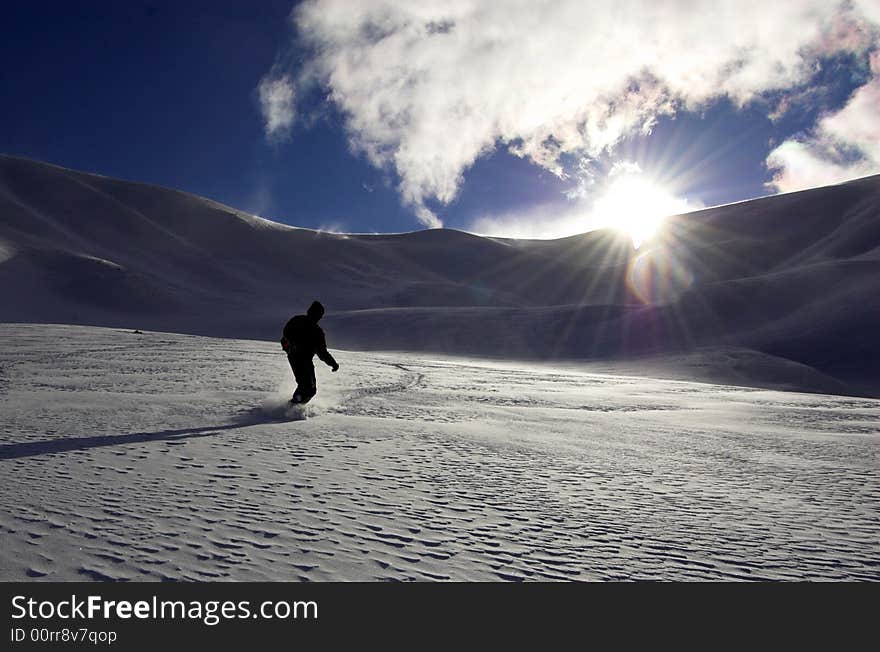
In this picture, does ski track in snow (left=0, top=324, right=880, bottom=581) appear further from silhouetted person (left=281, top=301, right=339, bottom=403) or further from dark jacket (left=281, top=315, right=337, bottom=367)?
dark jacket (left=281, top=315, right=337, bottom=367)

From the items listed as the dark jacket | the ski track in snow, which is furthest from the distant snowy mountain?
the dark jacket

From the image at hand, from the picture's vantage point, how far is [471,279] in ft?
410

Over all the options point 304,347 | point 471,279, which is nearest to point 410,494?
point 304,347

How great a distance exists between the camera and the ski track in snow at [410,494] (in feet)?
9.40

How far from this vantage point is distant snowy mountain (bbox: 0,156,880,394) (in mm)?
48125

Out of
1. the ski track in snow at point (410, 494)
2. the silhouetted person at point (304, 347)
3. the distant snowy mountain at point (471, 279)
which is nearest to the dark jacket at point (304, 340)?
the silhouetted person at point (304, 347)

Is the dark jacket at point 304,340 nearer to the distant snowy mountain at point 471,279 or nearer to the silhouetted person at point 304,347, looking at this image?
the silhouetted person at point 304,347

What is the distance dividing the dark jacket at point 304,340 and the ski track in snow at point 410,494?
918 millimetres

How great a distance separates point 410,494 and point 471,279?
12170cm

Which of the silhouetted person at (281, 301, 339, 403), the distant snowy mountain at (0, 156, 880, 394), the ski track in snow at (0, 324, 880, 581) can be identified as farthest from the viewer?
the distant snowy mountain at (0, 156, 880, 394)

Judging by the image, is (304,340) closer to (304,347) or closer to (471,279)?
(304,347)

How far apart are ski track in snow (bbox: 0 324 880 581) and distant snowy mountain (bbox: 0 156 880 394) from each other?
103 feet
